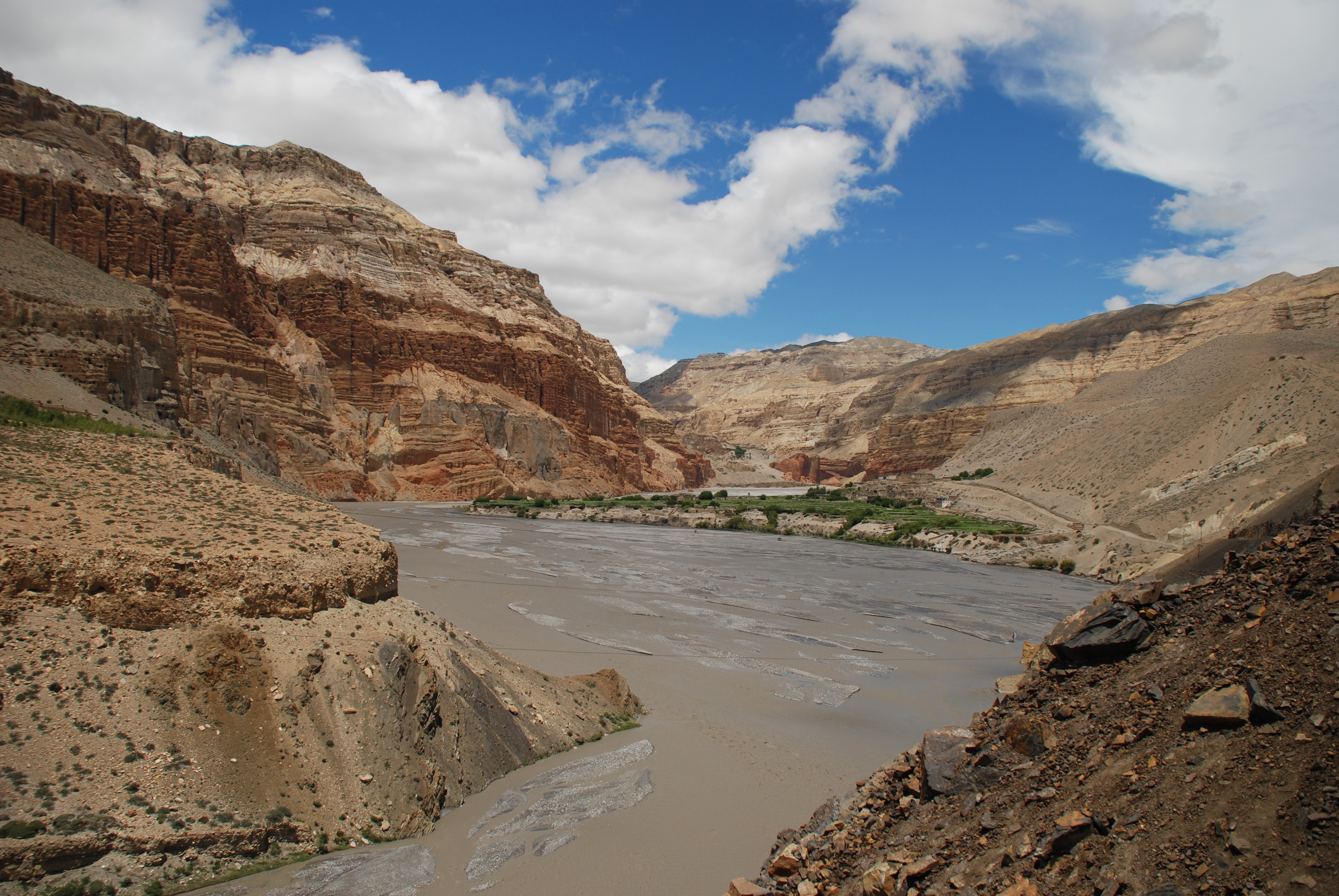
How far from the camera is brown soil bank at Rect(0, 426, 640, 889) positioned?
5.55 metres

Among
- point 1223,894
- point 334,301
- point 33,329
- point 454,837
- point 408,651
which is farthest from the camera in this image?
point 334,301

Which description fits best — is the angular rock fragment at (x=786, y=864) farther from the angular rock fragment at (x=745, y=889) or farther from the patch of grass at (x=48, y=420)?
the patch of grass at (x=48, y=420)

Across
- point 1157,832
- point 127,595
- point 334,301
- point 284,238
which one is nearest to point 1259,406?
point 1157,832

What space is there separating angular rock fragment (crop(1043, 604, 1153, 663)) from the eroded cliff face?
30992mm

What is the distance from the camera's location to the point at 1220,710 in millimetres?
4008

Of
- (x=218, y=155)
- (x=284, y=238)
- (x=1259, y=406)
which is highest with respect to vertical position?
(x=218, y=155)

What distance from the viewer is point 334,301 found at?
7325 centimetres

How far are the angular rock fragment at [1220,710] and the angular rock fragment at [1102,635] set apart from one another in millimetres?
1523

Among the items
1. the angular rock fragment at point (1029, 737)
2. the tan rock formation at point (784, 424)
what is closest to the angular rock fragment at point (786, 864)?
the angular rock fragment at point (1029, 737)

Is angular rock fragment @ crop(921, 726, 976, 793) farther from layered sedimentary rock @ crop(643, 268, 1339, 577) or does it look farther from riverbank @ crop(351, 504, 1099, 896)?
layered sedimentary rock @ crop(643, 268, 1339, 577)

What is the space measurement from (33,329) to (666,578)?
984 inches

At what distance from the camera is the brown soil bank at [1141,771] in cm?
333

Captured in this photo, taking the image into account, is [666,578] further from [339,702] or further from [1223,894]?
[1223,894]

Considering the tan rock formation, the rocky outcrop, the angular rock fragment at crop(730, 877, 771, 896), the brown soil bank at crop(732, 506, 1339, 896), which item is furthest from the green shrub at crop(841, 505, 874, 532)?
the tan rock formation
